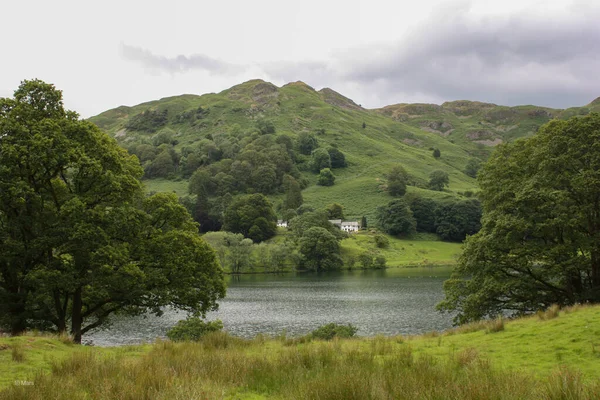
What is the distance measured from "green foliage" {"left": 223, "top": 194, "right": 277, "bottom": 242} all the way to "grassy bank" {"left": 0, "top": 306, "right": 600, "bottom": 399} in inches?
3924

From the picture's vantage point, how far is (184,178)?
6668 inches

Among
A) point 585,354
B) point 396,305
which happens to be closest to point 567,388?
point 585,354

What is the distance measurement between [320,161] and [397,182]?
41136 mm

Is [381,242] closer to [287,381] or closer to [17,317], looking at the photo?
[17,317]

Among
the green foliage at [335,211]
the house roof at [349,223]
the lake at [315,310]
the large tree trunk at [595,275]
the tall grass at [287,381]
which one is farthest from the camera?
the green foliage at [335,211]

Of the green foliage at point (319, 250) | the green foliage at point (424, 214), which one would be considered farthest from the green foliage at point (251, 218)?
the green foliage at point (424, 214)

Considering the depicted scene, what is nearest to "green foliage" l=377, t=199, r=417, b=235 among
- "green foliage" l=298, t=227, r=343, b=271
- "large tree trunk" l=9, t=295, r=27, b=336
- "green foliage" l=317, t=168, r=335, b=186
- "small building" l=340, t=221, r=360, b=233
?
"small building" l=340, t=221, r=360, b=233

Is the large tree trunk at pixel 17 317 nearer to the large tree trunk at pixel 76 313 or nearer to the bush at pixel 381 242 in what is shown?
the large tree trunk at pixel 76 313

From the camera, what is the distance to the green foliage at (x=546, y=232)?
22.9m

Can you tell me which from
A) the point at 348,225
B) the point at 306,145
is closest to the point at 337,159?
the point at 306,145

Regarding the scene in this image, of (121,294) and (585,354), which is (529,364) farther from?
(121,294)

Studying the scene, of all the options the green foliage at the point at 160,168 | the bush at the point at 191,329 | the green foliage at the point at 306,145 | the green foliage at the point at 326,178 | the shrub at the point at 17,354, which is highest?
the green foliage at the point at 306,145

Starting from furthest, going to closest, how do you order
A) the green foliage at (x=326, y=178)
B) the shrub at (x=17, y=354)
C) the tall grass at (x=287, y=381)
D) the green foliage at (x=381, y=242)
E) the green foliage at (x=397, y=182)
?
the green foliage at (x=326, y=178), the green foliage at (x=397, y=182), the green foliage at (x=381, y=242), the shrub at (x=17, y=354), the tall grass at (x=287, y=381)

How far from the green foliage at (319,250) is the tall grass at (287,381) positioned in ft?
281
